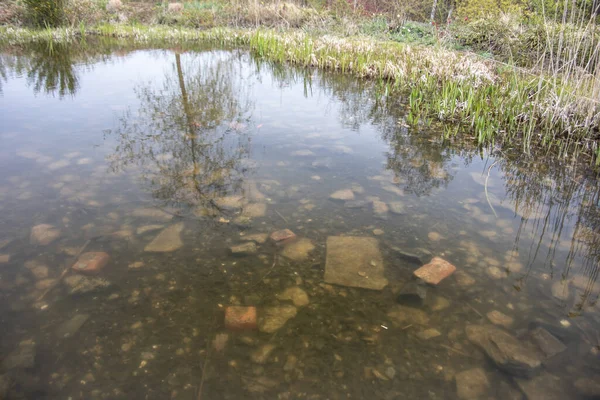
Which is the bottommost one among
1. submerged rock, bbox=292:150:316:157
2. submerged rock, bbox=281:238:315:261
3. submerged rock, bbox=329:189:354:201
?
submerged rock, bbox=281:238:315:261

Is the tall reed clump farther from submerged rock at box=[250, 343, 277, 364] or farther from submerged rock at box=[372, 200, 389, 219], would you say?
submerged rock at box=[250, 343, 277, 364]

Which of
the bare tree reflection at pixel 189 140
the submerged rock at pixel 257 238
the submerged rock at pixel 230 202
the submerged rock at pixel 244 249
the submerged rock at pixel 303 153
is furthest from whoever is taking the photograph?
the submerged rock at pixel 303 153

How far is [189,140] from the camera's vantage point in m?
3.99

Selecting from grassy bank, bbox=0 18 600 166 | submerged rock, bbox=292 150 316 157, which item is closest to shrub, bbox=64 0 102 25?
grassy bank, bbox=0 18 600 166

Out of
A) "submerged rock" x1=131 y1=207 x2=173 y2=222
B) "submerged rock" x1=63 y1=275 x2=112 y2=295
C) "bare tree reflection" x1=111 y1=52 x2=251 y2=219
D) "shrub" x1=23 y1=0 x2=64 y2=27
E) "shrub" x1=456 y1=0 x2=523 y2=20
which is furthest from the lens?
"shrub" x1=23 y1=0 x2=64 y2=27

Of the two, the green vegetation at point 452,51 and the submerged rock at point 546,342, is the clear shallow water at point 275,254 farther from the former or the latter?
the green vegetation at point 452,51

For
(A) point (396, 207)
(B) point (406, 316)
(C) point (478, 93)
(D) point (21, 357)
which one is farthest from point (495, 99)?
(D) point (21, 357)

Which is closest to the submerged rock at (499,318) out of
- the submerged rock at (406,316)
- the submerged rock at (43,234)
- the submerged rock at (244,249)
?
the submerged rock at (406,316)

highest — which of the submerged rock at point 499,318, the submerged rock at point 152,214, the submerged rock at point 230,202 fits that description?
the submerged rock at point 230,202

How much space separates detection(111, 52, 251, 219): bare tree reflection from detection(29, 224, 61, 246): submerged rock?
72cm

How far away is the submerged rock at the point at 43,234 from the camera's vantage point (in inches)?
94.0

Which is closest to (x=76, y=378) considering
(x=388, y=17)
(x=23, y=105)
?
(x=23, y=105)

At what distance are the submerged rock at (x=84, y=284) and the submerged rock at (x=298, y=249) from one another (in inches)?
40.7

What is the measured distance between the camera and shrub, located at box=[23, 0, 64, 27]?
40.1 feet
